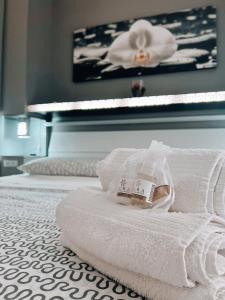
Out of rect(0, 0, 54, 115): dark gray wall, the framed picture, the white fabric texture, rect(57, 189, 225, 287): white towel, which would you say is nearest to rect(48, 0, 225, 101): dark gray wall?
the framed picture

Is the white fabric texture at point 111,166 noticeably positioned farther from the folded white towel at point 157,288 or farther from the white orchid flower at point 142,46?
the white orchid flower at point 142,46

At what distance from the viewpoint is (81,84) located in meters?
3.01

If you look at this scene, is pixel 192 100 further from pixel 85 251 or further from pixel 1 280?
pixel 1 280

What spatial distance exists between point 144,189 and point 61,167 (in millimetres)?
1687

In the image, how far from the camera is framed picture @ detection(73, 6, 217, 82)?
253cm

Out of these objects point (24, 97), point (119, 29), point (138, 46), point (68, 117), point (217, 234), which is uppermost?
point (119, 29)

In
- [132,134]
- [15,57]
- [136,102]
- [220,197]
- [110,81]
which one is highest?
[15,57]

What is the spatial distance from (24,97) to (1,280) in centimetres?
245

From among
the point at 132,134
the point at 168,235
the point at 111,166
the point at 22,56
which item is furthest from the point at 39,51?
the point at 168,235

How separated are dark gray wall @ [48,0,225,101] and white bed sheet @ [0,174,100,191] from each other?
1.12m

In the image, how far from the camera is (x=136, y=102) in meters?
2.42

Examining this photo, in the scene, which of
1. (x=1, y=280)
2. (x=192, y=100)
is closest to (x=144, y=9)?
(x=192, y=100)

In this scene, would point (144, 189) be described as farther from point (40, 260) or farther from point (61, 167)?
point (61, 167)

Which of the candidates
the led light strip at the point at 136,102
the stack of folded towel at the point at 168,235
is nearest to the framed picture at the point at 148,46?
the led light strip at the point at 136,102
